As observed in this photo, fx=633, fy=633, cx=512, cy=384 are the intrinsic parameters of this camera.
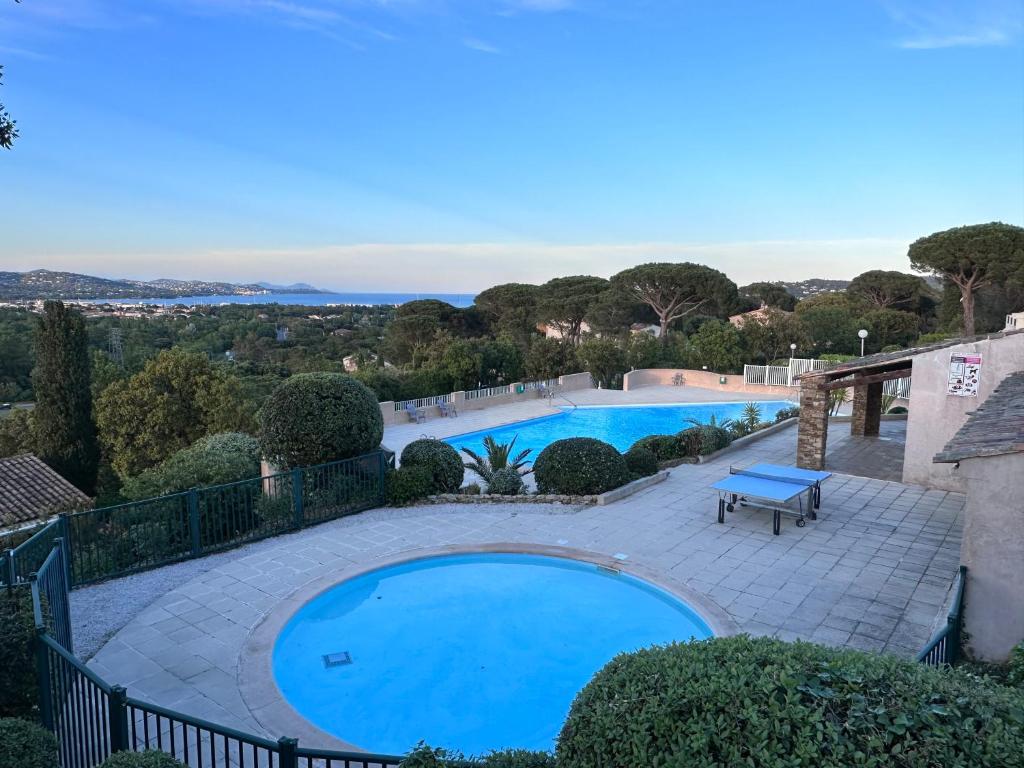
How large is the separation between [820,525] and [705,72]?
49.7 feet

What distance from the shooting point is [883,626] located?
7.12 meters

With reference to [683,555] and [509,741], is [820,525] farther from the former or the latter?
[509,741]

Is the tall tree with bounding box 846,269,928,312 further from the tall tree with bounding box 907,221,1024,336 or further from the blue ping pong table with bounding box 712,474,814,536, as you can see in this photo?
the blue ping pong table with bounding box 712,474,814,536

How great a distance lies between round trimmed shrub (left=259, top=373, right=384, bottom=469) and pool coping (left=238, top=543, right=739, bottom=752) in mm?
2937

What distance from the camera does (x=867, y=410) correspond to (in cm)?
1669

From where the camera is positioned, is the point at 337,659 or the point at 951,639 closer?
the point at 951,639

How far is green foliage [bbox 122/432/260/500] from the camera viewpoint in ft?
37.5

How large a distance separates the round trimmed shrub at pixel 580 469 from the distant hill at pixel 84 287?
99.6 ft

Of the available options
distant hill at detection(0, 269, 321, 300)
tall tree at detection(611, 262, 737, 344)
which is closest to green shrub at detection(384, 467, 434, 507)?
distant hill at detection(0, 269, 321, 300)

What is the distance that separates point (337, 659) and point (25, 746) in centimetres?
394

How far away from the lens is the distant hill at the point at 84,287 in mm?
59872

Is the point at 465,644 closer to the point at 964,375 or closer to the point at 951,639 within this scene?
the point at 951,639

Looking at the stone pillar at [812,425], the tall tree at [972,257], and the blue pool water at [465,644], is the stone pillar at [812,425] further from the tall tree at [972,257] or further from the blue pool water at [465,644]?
the tall tree at [972,257]

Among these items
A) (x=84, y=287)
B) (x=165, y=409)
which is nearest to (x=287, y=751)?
(x=165, y=409)
